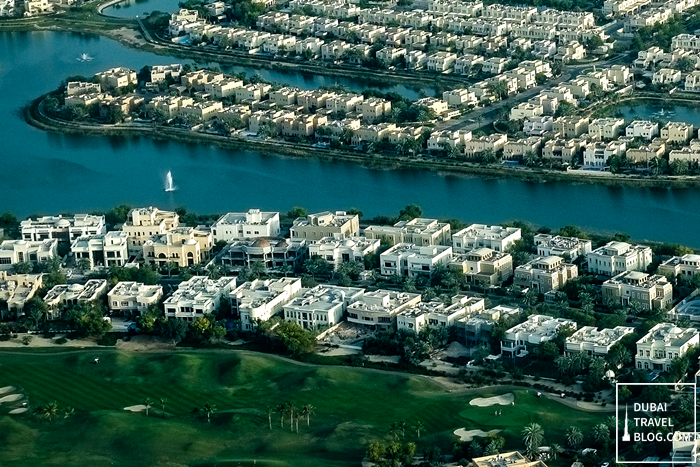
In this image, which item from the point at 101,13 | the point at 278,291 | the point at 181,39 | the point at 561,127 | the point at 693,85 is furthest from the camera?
the point at 101,13

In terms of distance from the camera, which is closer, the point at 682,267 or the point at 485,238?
the point at 682,267

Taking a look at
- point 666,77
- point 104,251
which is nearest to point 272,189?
point 104,251

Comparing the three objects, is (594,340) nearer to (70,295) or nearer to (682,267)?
(682,267)

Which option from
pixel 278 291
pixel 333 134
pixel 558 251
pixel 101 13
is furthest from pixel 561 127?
pixel 101 13

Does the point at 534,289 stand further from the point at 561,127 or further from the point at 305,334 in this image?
the point at 561,127

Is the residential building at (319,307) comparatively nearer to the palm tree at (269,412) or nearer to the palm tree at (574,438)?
the palm tree at (269,412)
